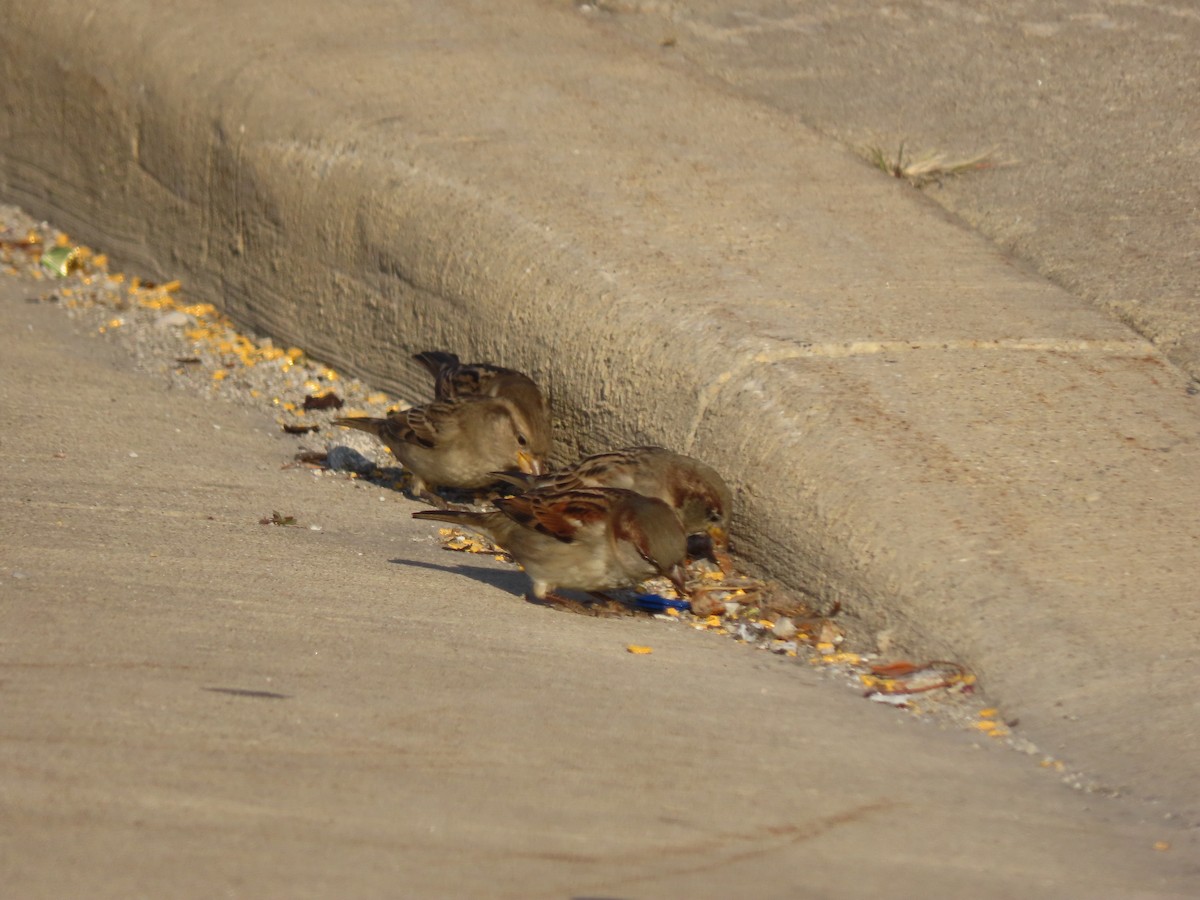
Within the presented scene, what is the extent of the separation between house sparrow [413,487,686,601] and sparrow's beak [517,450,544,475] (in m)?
0.80

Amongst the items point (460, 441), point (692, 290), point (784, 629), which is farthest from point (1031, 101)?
point (784, 629)

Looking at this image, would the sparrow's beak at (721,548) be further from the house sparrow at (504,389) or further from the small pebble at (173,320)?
the small pebble at (173,320)

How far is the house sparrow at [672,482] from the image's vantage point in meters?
5.85

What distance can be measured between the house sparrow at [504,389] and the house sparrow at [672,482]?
556 millimetres

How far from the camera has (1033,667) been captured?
484 centimetres

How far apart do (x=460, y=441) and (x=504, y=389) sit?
0.33 meters

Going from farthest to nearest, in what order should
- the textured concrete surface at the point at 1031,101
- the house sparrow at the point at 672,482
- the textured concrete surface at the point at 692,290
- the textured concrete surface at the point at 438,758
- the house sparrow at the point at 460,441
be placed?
the textured concrete surface at the point at 1031,101, the house sparrow at the point at 460,441, the house sparrow at the point at 672,482, the textured concrete surface at the point at 692,290, the textured concrete surface at the point at 438,758

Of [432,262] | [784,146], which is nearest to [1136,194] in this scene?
[784,146]

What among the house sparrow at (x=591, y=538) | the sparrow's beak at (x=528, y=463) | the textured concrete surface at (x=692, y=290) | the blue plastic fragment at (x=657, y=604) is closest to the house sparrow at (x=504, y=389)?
the sparrow's beak at (x=528, y=463)

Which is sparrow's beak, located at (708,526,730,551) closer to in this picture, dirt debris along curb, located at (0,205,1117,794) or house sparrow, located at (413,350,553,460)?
dirt debris along curb, located at (0,205,1117,794)

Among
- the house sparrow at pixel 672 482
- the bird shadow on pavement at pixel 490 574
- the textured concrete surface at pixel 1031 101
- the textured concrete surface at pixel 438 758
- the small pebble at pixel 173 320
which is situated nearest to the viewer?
the textured concrete surface at pixel 438 758

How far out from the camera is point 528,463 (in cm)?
688

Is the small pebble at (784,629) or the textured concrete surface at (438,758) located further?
the small pebble at (784,629)

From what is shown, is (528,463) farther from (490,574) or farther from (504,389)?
(490,574)
